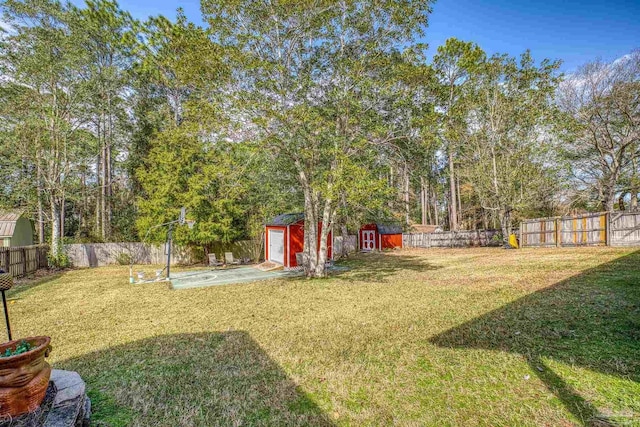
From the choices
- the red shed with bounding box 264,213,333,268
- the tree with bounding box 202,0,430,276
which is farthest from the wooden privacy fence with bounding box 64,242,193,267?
the tree with bounding box 202,0,430,276

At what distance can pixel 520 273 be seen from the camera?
857cm

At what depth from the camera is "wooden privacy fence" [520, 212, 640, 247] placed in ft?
38.1

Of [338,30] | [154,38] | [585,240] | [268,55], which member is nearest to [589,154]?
[585,240]

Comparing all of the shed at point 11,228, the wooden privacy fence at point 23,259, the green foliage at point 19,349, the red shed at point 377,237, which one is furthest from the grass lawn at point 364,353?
the red shed at point 377,237

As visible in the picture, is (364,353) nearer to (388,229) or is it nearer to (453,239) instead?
(388,229)

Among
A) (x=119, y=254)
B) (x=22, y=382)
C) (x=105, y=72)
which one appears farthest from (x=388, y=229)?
(x=22, y=382)

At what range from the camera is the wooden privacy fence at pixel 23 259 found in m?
9.88

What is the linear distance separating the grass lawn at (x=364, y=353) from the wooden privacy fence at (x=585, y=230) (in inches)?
225

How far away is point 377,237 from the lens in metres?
21.1

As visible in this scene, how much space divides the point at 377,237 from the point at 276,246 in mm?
9716

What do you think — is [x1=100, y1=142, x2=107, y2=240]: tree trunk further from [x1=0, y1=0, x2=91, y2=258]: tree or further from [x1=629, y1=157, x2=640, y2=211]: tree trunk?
[x1=629, y1=157, x2=640, y2=211]: tree trunk

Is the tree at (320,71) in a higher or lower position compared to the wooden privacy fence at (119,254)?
higher

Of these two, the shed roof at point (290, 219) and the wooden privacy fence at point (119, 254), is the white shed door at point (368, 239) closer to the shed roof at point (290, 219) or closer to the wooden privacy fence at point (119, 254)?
the shed roof at point (290, 219)

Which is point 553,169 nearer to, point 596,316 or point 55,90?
point 596,316
